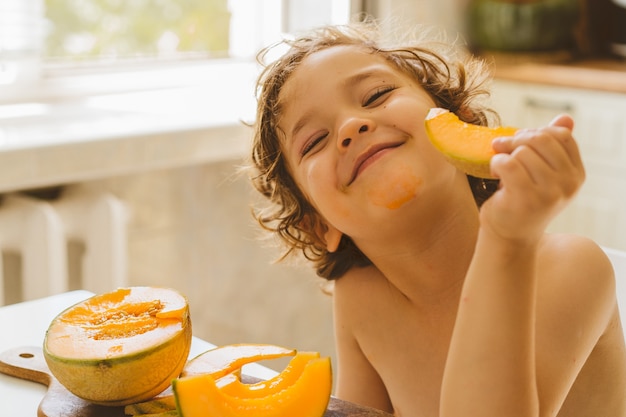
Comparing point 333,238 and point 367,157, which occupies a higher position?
point 367,157

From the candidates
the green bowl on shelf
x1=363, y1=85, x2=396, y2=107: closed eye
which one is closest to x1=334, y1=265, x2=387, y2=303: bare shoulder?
x1=363, y1=85, x2=396, y2=107: closed eye

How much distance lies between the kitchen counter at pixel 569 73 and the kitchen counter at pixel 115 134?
78 centimetres

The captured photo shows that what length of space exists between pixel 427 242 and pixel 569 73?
5.25ft

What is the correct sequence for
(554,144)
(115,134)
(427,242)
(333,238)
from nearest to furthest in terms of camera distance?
1. (554,144)
2. (427,242)
3. (333,238)
4. (115,134)

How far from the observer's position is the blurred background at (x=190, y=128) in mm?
1809

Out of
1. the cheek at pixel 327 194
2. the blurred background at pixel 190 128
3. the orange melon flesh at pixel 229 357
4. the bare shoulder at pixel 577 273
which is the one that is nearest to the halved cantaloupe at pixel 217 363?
the orange melon flesh at pixel 229 357

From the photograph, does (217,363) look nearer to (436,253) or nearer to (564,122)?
(436,253)

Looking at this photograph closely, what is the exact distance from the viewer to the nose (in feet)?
3.07

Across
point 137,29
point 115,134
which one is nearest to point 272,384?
point 115,134

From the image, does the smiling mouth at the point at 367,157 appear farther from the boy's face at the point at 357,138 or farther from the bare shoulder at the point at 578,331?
the bare shoulder at the point at 578,331

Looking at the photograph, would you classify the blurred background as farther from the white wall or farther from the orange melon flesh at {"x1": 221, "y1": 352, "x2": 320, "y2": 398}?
the orange melon flesh at {"x1": 221, "y1": 352, "x2": 320, "y2": 398}

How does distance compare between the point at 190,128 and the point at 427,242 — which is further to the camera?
the point at 190,128

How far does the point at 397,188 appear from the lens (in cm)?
90

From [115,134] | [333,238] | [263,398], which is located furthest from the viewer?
[115,134]
